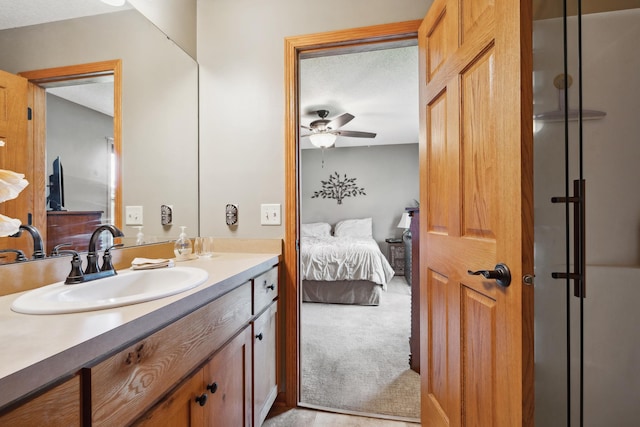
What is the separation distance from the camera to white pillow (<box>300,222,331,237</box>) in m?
5.70

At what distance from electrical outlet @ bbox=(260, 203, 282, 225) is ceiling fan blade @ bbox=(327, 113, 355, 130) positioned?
83.1 inches

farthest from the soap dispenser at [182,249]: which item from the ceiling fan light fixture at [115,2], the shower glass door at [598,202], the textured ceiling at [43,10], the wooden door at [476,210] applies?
the shower glass door at [598,202]

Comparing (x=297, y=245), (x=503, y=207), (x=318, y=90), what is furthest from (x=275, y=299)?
(x=318, y=90)

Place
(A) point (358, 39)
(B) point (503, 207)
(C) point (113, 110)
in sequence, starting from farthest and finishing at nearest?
(A) point (358, 39) < (C) point (113, 110) < (B) point (503, 207)

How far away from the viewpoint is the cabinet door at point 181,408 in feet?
2.45

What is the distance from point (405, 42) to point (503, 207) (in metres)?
1.19

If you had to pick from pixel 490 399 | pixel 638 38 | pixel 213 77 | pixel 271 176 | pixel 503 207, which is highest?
pixel 213 77

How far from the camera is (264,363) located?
1.45m

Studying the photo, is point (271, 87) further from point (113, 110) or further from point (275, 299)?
point (275, 299)

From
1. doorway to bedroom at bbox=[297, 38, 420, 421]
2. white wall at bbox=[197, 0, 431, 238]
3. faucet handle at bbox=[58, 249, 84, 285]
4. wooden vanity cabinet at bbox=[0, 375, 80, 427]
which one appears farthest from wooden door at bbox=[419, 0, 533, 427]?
faucet handle at bbox=[58, 249, 84, 285]

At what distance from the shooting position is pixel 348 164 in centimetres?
612

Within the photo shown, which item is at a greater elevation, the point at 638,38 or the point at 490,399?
the point at 638,38

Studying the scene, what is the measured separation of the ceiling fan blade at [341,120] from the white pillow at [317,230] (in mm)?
2460

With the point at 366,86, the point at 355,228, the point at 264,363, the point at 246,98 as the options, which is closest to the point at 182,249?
the point at 264,363
